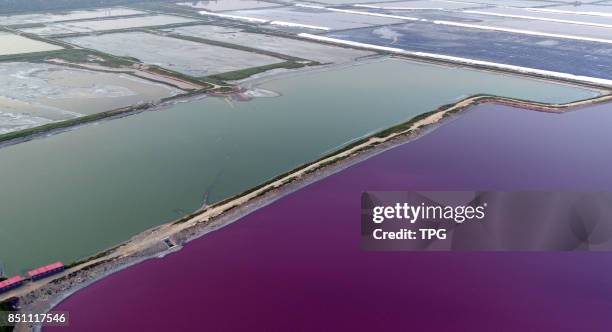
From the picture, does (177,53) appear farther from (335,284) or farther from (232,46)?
(335,284)

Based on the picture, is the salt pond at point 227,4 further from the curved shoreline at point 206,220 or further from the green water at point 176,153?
the curved shoreline at point 206,220

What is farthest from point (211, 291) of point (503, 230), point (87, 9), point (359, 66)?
point (87, 9)

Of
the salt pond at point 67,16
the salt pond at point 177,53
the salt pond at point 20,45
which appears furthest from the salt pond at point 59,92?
the salt pond at point 67,16

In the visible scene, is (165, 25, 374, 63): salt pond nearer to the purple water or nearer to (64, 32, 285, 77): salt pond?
(64, 32, 285, 77): salt pond

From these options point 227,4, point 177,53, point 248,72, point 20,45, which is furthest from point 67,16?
point 248,72

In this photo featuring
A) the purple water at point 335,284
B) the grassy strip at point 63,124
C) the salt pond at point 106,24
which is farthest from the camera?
the salt pond at point 106,24
